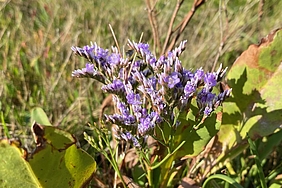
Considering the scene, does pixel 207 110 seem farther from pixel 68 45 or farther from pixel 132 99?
pixel 68 45

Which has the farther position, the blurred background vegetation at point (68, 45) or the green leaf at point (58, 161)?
the blurred background vegetation at point (68, 45)

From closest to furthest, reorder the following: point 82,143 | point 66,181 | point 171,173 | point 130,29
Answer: point 66,181
point 171,173
point 82,143
point 130,29

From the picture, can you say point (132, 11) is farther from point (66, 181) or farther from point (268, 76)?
point (66, 181)

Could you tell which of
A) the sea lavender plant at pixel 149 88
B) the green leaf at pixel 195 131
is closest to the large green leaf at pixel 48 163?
the sea lavender plant at pixel 149 88

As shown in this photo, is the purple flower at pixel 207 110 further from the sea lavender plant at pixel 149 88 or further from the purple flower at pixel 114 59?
the purple flower at pixel 114 59

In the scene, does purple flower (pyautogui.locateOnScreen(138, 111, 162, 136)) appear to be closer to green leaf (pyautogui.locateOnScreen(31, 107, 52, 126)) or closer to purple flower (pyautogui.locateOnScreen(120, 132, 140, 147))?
purple flower (pyautogui.locateOnScreen(120, 132, 140, 147))

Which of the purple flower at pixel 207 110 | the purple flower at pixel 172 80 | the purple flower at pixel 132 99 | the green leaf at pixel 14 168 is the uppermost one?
the purple flower at pixel 172 80

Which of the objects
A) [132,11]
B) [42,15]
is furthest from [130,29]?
[42,15]
